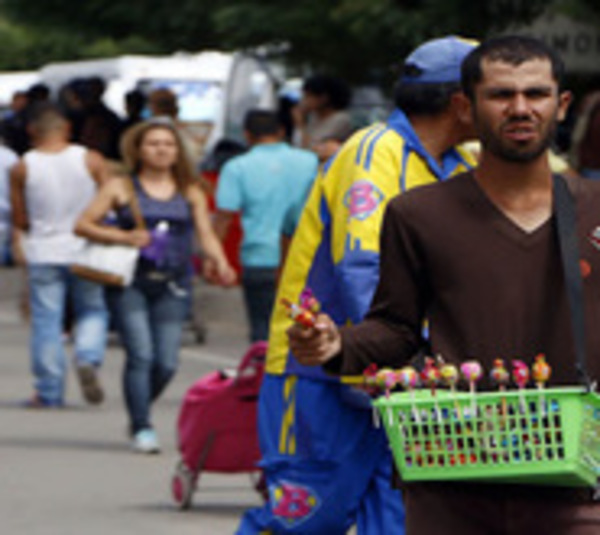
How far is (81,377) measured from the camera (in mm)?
13219

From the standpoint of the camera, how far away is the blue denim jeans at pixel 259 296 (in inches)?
527

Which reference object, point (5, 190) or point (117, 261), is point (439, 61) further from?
point (5, 190)

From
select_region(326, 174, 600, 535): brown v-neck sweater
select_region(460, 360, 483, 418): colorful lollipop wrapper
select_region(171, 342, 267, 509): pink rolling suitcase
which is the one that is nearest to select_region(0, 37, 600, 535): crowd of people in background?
select_region(326, 174, 600, 535): brown v-neck sweater

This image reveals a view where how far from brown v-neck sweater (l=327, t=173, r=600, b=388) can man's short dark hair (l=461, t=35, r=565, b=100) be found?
0.73 ft

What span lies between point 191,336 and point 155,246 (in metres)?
7.26

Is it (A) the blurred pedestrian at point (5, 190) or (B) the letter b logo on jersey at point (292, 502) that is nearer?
(B) the letter b logo on jersey at point (292, 502)

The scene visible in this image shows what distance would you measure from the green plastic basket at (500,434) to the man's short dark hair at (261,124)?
920 centimetres

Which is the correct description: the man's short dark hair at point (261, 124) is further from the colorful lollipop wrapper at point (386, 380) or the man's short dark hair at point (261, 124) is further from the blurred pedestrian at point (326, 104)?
the colorful lollipop wrapper at point (386, 380)

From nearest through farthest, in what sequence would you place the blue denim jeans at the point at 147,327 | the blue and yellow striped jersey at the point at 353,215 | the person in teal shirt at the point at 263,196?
the blue and yellow striped jersey at the point at 353,215 → the blue denim jeans at the point at 147,327 → the person in teal shirt at the point at 263,196

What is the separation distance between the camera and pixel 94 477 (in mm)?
10633

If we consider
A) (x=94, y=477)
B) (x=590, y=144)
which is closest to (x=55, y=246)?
(x=94, y=477)

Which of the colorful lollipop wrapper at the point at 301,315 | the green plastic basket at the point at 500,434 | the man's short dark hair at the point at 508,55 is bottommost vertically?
the green plastic basket at the point at 500,434

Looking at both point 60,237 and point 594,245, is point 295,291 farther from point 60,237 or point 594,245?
point 60,237

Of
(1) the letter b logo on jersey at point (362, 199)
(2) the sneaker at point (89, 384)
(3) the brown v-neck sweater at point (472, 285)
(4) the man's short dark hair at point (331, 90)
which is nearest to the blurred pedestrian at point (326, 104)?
(4) the man's short dark hair at point (331, 90)
